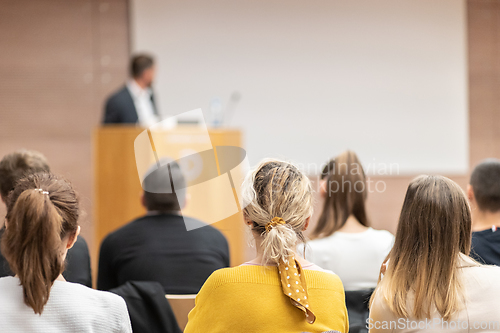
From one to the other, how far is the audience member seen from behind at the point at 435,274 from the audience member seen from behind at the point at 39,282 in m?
0.76

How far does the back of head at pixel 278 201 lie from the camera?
4.29 ft

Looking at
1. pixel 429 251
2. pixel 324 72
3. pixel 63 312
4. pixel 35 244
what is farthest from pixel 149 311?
pixel 324 72

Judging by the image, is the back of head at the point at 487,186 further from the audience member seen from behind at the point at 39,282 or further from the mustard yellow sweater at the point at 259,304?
the audience member seen from behind at the point at 39,282

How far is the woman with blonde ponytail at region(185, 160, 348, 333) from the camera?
125 cm

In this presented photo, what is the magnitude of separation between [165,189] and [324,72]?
133 inches

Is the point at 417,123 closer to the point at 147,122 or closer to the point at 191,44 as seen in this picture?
the point at 191,44

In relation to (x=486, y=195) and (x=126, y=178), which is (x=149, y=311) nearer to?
(x=486, y=195)

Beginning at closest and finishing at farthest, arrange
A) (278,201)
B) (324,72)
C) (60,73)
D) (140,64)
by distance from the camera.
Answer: (278,201)
(140,64)
(60,73)
(324,72)

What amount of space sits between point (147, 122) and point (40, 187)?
295cm

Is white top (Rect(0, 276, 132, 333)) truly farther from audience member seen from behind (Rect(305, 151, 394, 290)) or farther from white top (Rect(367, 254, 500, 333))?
audience member seen from behind (Rect(305, 151, 394, 290))

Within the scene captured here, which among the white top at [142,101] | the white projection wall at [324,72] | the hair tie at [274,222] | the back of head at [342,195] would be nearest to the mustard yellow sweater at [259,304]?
the hair tie at [274,222]

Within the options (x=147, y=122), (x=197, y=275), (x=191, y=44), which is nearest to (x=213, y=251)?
(x=197, y=275)

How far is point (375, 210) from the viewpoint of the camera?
5367 millimetres

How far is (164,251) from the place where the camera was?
1989 mm
